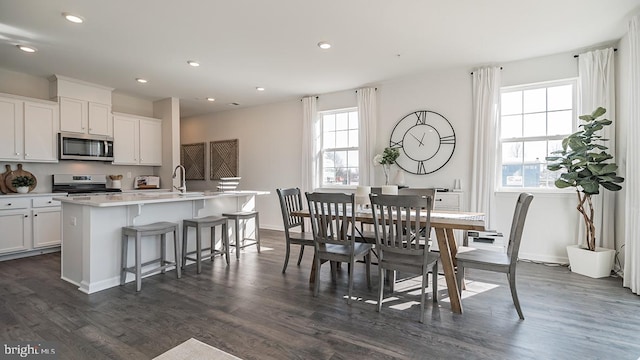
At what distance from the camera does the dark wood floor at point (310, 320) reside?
6.52 feet

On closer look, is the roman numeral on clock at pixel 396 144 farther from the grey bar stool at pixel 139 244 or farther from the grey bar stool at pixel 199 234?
the grey bar stool at pixel 139 244

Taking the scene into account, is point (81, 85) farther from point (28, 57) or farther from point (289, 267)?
point (289, 267)

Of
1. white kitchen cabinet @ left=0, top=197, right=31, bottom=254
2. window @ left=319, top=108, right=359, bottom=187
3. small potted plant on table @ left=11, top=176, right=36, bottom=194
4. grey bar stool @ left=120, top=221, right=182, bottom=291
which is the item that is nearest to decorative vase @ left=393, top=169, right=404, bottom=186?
window @ left=319, top=108, right=359, bottom=187

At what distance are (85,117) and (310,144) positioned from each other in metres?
3.85

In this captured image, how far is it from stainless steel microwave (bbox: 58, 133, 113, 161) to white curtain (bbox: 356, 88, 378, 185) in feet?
14.6

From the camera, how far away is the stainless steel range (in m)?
4.89

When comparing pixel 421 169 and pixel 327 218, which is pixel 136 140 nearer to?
pixel 327 218

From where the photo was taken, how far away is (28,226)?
13.9 ft

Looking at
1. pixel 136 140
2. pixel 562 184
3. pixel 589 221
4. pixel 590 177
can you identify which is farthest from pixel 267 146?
pixel 589 221

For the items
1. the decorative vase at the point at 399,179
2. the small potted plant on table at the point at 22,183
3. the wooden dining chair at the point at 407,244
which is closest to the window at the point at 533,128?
the decorative vase at the point at 399,179

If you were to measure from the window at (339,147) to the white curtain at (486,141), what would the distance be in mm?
2010

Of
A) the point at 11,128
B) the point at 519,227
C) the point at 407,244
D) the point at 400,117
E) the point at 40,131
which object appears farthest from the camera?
the point at 400,117

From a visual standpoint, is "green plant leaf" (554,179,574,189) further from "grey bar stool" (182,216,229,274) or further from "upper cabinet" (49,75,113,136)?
"upper cabinet" (49,75,113,136)

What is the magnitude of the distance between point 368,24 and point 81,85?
4.84 meters
